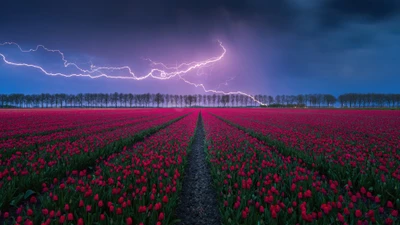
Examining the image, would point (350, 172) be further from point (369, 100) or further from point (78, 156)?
point (369, 100)

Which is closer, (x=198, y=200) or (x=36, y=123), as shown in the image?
(x=198, y=200)

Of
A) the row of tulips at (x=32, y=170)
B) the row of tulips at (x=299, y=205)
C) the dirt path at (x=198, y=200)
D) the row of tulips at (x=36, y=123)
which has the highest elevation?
the row of tulips at (x=299, y=205)

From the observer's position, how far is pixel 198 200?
5.26 meters

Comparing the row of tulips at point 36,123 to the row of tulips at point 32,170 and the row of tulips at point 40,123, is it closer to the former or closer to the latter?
the row of tulips at point 40,123

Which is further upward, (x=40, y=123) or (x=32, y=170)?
(x=32, y=170)

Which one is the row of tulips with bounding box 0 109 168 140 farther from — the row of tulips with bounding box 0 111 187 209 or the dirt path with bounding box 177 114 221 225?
the dirt path with bounding box 177 114 221 225

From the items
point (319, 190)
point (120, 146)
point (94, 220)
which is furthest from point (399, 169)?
point (120, 146)

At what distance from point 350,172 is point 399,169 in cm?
150

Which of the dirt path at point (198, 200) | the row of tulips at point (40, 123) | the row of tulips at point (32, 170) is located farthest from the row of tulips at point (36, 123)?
the dirt path at point (198, 200)

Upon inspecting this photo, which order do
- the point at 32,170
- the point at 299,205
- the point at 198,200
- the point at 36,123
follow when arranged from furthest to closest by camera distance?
the point at 36,123 < the point at 32,170 < the point at 198,200 < the point at 299,205

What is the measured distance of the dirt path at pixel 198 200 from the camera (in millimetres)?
4348

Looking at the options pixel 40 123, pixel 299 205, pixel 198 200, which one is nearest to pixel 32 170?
pixel 198 200

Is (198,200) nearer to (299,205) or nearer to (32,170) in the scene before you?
(299,205)

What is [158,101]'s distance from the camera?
177250 mm
